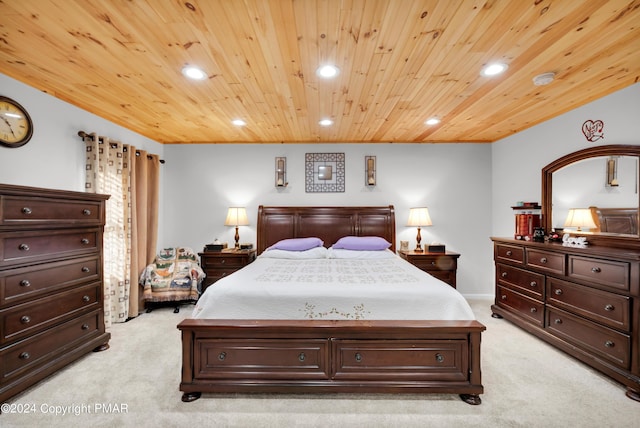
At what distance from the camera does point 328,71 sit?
7.07 ft

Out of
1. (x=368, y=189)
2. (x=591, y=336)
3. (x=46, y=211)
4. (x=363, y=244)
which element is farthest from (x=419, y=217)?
(x=46, y=211)

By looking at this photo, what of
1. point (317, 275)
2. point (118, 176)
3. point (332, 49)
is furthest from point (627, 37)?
point (118, 176)

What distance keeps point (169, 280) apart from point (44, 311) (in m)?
1.60

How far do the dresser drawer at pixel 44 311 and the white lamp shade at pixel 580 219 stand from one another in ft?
16.0

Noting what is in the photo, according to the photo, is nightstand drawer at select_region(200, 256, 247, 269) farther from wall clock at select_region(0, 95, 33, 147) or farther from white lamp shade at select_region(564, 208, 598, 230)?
white lamp shade at select_region(564, 208, 598, 230)

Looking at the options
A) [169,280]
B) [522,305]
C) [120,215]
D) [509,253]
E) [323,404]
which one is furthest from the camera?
[169,280]

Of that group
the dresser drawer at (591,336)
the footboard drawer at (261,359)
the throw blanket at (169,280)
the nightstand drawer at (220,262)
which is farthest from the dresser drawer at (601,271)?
the throw blanket at (169,280)

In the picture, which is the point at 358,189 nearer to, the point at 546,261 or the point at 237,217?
the point at 237,217

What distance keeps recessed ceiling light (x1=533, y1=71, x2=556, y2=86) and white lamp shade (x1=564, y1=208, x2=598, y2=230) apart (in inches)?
58.4

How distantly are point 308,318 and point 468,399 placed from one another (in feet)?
3.98

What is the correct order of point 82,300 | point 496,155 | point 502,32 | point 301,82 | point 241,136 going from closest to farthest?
1. point 502,32
2. point 301,82
3. point 82,300
4. point 241,136
5. point 496,155

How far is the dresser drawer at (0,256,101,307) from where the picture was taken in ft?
6.42

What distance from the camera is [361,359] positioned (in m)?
1.96

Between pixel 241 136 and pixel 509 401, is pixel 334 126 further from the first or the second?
pixel 509 401
